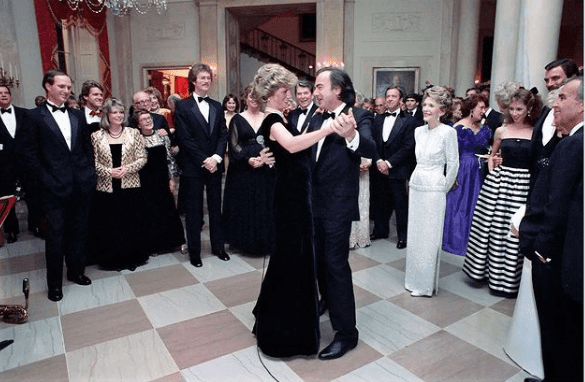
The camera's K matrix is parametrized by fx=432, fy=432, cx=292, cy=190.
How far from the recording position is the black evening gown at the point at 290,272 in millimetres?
2379

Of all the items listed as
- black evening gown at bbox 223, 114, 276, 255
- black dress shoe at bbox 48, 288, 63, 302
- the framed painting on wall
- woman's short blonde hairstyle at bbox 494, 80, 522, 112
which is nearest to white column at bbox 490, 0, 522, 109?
woman's short blonde hairstyle at bbox 494, 80, 522, 112

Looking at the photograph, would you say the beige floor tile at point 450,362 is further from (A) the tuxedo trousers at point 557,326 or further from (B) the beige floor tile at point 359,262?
(B) the beige floor tile at point 359,262

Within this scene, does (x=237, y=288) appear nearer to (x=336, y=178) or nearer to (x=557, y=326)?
(x=336, y=178)

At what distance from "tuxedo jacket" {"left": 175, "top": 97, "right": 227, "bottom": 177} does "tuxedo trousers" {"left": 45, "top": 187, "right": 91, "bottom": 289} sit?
907mm

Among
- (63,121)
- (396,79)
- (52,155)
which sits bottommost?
(52,155)

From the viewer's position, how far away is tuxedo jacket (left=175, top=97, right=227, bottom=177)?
3969 mm

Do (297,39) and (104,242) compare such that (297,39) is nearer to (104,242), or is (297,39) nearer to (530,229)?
(104,242)

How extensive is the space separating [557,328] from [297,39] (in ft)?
60.5

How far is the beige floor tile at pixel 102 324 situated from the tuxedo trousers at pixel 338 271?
4.28 ft

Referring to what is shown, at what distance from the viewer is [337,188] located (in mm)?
2492

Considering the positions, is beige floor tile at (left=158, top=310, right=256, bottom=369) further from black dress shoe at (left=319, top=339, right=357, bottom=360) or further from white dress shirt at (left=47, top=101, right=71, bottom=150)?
white dress shirt at (left=47, top=101, right=71, bottom=150)

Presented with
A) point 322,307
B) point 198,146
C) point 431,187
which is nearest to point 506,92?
point 431,187

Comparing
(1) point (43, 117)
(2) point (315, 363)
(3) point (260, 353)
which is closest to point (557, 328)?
(2) point (315, 363)

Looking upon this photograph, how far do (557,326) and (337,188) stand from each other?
1240 millimetres
